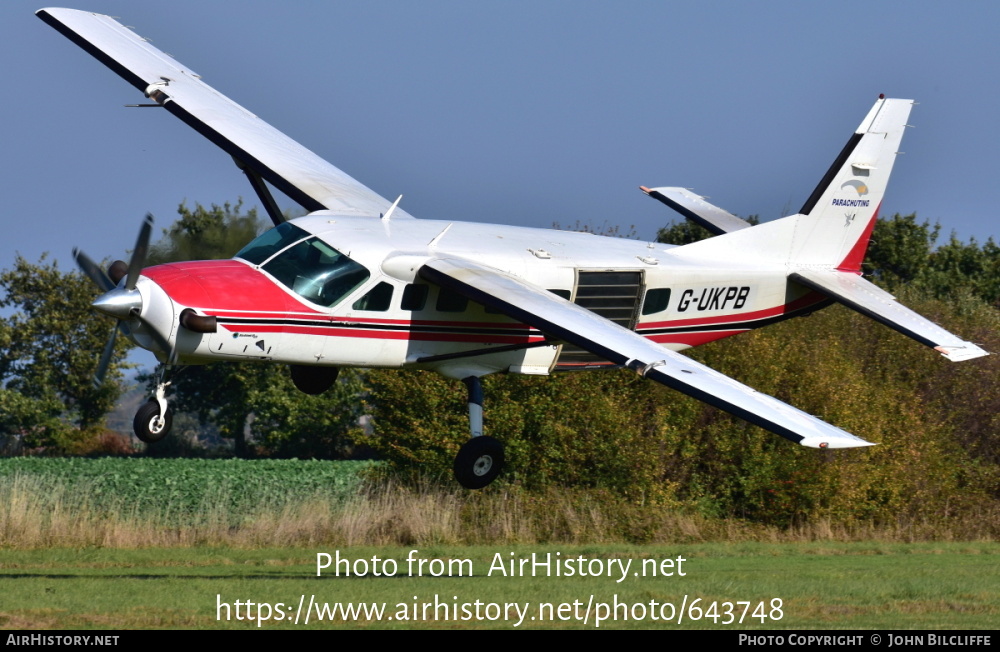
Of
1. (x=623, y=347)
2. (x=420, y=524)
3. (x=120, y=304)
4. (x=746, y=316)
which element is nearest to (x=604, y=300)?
(x=623, y=347)

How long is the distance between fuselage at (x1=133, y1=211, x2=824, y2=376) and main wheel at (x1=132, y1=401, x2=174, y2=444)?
81 cm

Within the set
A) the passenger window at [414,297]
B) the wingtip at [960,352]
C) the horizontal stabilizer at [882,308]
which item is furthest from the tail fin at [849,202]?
the passenger window at [414,297]

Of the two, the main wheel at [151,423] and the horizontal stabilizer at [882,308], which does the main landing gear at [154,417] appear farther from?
the horizontal stabilizer at [882,308]

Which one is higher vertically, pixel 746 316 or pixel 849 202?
pixel 849 202

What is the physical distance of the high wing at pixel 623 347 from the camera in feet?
48.6

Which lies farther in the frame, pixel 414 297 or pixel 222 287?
pixel 414 297

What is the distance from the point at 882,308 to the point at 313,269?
9.63 metres

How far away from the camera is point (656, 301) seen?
2033cm

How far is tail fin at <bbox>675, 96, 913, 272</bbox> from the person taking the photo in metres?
23.2

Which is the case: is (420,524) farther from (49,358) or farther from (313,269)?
(49,358)

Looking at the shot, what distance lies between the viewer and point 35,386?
214 ft

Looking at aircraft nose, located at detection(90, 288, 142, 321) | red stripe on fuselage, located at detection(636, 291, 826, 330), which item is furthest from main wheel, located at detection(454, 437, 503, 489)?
aircraft nose, located at detection(90, 288, 142, 321)
